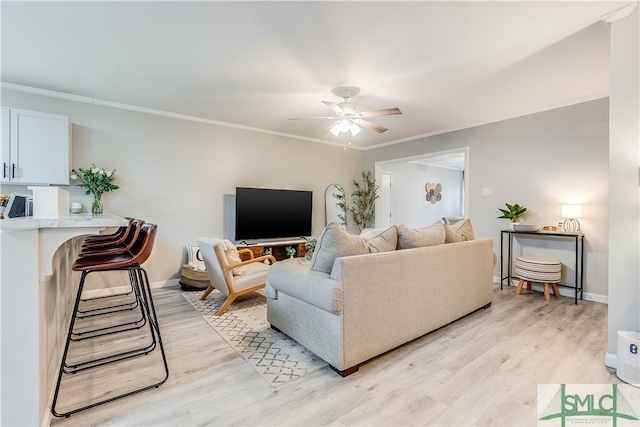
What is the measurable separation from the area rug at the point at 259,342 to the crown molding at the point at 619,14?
321cm

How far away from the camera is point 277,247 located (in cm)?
522

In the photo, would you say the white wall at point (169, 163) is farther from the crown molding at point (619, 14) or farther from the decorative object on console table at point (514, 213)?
the crown molding at point (619, 14)

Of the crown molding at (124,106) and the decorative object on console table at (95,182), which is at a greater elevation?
the crown molding at (124,106)

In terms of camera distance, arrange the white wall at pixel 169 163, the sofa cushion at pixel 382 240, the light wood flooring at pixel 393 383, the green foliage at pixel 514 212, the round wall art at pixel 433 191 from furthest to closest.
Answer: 1. the round wall art at pixel 433 191
2. the green foliage at pixel 514 212
3. the white wall at pixel 169 163
4. the sofa cushion at pixel 382 240
5. the light wood flooring at pixel 393 383

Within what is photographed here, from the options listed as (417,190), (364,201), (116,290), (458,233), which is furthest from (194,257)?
(417,190)

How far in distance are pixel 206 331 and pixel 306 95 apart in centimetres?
281

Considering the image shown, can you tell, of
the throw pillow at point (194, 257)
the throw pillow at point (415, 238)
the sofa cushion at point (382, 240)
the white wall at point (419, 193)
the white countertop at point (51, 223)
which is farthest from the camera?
the white wall at point (419, 193)

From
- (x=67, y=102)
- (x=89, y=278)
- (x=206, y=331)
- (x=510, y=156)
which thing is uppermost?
→ (x=67, y=102)

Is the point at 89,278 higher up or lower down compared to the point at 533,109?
lower down

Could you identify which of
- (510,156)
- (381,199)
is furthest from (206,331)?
(381,199)

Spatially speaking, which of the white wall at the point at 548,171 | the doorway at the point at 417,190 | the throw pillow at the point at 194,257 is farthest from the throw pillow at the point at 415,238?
the doorway at the point at 417,190

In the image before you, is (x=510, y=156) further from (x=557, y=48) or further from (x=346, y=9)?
(x=346, y=9)

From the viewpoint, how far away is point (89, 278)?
3.78 m

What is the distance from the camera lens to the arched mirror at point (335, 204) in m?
6.14
